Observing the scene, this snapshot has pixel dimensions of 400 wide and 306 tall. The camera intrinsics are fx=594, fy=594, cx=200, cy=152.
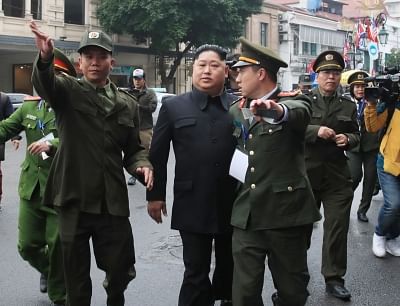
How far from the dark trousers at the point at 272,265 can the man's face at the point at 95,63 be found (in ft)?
4.39

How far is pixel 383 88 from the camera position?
203 inches

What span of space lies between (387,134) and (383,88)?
0.63 metres

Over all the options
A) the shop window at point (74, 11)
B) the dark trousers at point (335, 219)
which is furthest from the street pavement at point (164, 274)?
the shop window at point (74, 11)

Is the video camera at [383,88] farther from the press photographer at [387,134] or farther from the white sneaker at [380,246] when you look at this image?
the white sneaker at [380,246]

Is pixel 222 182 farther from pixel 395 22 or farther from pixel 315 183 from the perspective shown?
pixel 395 22

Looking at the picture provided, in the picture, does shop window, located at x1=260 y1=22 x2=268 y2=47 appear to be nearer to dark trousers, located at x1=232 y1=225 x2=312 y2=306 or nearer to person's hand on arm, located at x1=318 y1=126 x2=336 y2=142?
person's hand on arm, located at x1=318 y1=126 x2=336 y2=142

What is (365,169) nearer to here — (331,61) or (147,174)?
(331,61)

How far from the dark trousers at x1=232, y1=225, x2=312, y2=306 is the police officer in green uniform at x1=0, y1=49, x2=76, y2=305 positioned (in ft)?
5.08

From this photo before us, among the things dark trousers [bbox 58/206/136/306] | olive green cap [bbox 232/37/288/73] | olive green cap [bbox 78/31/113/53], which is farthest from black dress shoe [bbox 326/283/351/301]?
olive green cap [bbox 78/31/113/53]

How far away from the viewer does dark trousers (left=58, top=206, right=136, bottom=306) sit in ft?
12.2

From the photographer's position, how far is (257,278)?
342 cm

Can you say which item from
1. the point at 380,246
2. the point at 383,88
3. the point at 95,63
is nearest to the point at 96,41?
the point at 95,63

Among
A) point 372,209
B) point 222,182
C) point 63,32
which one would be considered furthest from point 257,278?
point 63,32

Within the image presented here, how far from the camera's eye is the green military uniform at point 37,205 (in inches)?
172
